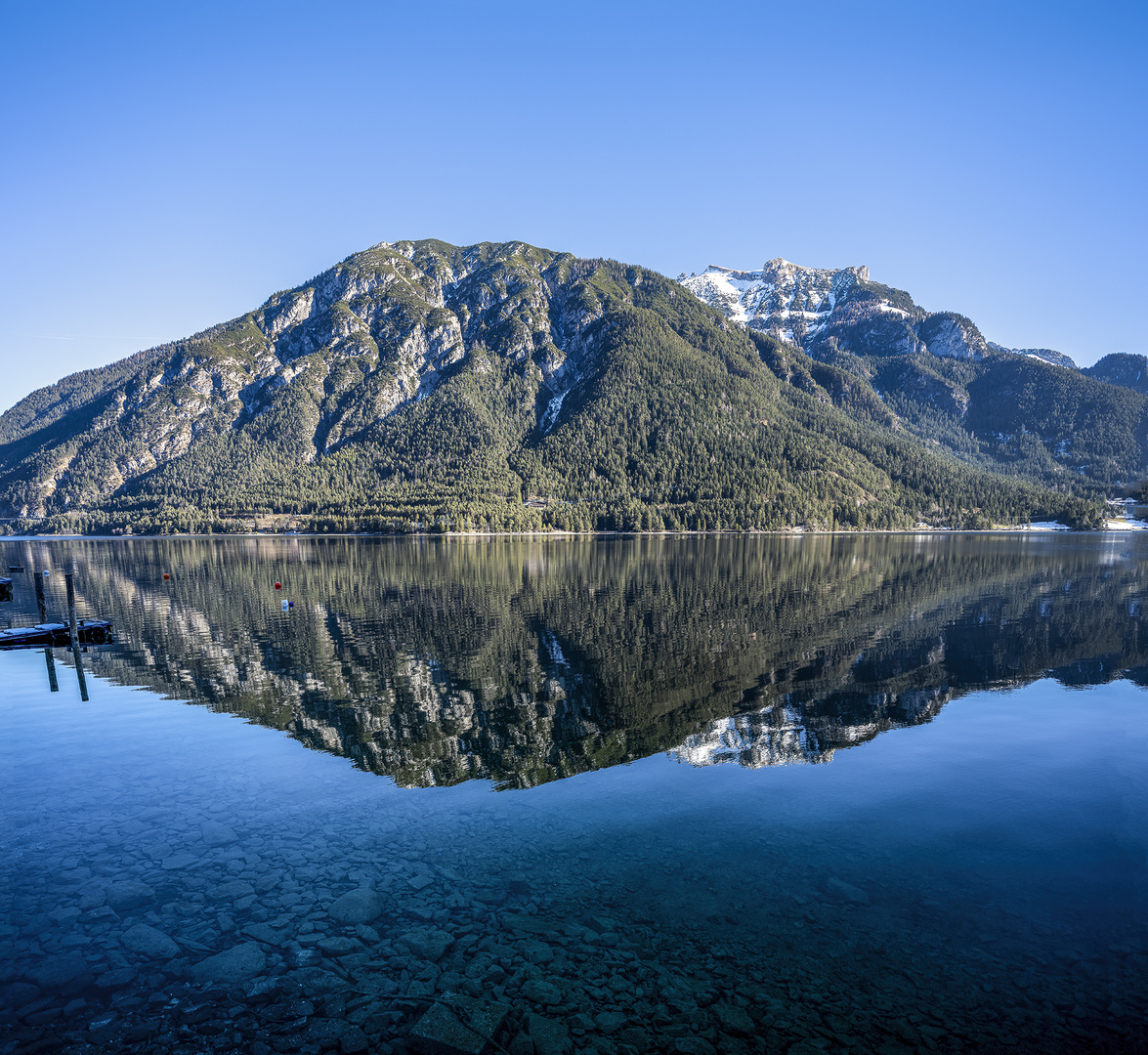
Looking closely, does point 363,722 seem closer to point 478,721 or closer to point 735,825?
point 478,721

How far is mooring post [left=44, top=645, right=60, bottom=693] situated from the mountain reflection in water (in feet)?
8.28

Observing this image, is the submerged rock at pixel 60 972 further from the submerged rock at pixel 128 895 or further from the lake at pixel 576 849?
the submerged rock at pixel 128 895

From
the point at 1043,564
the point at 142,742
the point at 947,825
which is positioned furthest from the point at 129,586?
the point at 1043,564

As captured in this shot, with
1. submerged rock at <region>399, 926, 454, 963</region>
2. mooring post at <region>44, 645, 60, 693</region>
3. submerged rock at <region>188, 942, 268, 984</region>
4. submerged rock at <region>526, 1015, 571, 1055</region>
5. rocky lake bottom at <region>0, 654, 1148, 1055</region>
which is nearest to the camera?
submerged rock at <region>526, 1015, 571, 1055</region>

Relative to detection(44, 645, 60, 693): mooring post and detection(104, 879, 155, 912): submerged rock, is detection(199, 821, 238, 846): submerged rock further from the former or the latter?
detection(44, 645, 60, 693): mooring post

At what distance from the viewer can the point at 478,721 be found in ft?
97.5

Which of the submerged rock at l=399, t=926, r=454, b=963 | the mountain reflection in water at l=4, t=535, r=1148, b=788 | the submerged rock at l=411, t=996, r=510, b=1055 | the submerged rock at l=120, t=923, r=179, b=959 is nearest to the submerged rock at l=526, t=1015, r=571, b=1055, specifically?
the submerged rock at l=411, t=996, r=510, b=1055

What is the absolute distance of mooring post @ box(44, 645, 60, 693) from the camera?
3775cm

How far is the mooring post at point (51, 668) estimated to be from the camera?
124 ft

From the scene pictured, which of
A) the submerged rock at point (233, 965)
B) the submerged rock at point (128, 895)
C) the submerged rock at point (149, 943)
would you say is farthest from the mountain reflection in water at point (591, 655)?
the submerged rock at point (149, 943)

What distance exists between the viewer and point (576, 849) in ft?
61.9

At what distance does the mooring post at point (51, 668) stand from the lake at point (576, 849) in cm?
29

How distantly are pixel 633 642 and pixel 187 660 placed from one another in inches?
1189

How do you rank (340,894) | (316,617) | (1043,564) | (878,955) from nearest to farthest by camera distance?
1. (878,955)
2. (340,894)
3. (316,617)
4. (1043,564)
